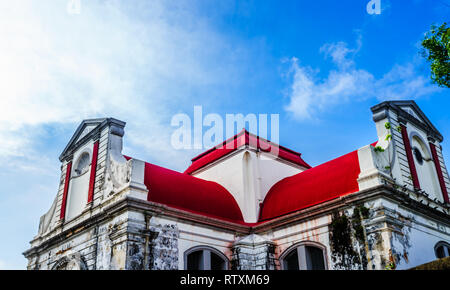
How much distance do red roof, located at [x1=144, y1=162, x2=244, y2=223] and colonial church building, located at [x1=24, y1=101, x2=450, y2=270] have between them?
0.19ft

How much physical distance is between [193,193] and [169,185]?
1.17m

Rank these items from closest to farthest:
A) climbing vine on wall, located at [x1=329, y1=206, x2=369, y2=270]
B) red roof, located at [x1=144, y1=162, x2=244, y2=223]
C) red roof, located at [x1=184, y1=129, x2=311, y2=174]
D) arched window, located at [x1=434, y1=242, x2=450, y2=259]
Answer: climbing vine on wall, located at [x1=329, y1=206, x2=369, y2=270]
arched window, located at [x1=434, y1=242, x2=450, y2=259]
red roof, located at [x1=144, y1=162, x2=244, y2=223]
red roof, located at [x1=184, y1=129, x2=311, y2=174]

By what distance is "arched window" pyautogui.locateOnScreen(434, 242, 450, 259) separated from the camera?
1605 centimetres

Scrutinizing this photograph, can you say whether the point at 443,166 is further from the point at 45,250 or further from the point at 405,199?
the point at 45,250

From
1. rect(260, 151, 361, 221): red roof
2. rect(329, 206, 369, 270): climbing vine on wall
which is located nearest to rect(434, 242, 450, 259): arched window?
rect(329, 206, 369, 270): climbing vine on wall

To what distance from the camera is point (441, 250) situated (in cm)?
1639

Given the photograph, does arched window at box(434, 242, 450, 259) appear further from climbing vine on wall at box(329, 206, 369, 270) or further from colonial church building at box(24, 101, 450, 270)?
climbing vine on wall at box(329, 206, 369, 270)

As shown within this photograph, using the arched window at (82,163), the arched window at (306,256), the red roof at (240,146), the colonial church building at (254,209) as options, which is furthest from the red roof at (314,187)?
the arched window at (82,163)

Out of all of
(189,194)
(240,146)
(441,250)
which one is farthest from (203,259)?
(441,250)

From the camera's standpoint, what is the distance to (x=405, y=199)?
594 inches

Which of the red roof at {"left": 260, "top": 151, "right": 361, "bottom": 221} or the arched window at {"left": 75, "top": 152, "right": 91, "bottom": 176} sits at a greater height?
the arched window at {"left": 75, "top": 152, "right": 91, "bottom": 176}

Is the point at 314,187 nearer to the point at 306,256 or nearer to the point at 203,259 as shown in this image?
the point at 306,256

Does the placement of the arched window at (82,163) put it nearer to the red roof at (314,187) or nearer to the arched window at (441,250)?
the red roof at (314,187)

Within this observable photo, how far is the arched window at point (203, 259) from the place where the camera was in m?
16.1
